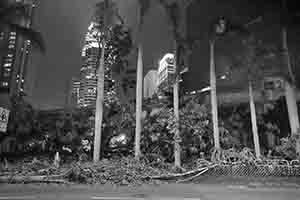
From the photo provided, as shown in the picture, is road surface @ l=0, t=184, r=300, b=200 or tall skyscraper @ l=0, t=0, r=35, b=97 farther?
tall skyscraper @ l=0, t=0, r=35, b=97

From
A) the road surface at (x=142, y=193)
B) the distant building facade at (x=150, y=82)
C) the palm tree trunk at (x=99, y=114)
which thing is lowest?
the road surface at (x=142, y=193)

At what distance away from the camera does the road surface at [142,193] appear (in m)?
6.76

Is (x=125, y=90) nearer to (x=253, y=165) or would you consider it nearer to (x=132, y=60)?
(x=132, y=60)

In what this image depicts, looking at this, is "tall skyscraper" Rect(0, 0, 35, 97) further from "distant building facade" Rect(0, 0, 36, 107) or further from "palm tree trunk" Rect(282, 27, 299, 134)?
"palm tree trunk" Rect(282, 27, 299, 134)

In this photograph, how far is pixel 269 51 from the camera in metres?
14.5

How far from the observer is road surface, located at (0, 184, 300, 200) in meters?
6.76

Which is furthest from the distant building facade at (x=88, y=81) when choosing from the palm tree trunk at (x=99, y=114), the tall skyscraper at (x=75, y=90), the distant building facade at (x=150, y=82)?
the distant building facade at (x=150, y=82)

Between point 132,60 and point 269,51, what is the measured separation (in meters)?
9.29

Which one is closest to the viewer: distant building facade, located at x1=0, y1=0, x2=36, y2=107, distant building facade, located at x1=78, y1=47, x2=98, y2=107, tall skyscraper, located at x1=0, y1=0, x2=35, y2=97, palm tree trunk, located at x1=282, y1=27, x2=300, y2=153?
palm tree trunk, located at x1=282, y1=27, x2=300, y2=153

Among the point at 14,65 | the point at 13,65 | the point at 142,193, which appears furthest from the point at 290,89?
the point at 13,65

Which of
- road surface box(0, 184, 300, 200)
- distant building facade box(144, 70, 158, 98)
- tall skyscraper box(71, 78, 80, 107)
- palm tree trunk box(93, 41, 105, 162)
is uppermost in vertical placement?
distant building facade box(144, 70, 158, 98)

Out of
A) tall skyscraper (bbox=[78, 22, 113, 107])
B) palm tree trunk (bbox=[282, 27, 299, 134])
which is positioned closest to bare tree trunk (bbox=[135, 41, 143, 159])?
tall skyscraper (bbox=[78, 22, 113, 107])

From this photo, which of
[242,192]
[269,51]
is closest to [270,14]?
[269,51]

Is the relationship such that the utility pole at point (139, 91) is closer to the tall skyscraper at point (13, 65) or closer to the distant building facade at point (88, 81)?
the distant building facade at point (88, 81)
